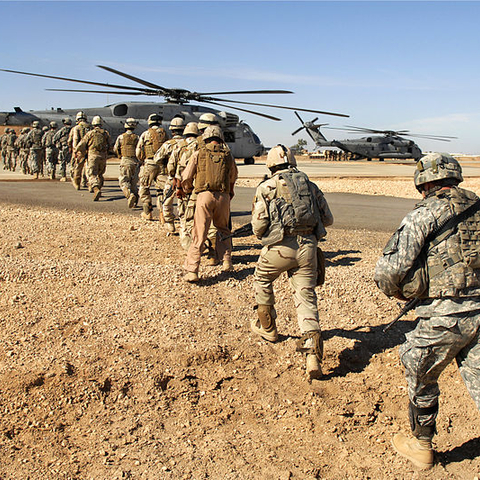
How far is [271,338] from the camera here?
196 inches

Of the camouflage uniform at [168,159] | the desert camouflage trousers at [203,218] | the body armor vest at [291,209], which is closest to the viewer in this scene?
the body armor vest at [291,209]

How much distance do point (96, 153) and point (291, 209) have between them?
9.44 meters

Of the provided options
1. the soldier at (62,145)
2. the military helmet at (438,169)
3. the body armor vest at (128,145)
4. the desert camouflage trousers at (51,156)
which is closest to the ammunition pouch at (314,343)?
the military helmet at (438,169)

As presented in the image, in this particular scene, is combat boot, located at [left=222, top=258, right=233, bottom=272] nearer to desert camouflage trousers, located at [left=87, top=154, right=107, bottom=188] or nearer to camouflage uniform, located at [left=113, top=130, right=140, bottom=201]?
camouflage uniform, located at [left=113, top=130, right=140, bottom=201]

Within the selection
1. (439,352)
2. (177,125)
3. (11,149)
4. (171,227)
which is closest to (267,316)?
(439,352)

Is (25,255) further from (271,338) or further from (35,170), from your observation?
(35,170)

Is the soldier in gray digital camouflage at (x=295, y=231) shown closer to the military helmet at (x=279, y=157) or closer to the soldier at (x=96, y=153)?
the military helmet at (x=279, y=157)

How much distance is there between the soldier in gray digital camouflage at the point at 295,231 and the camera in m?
4.36

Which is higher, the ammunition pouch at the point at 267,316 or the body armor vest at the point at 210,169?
the body armor vest at the point at 210,169

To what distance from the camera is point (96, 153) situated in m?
12.8

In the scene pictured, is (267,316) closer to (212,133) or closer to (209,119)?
(212,133)

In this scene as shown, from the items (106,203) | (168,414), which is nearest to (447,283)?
(168,414)

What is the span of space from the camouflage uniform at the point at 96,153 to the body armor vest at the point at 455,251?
10.8m

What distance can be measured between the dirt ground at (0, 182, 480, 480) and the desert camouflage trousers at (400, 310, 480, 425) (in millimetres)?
604
